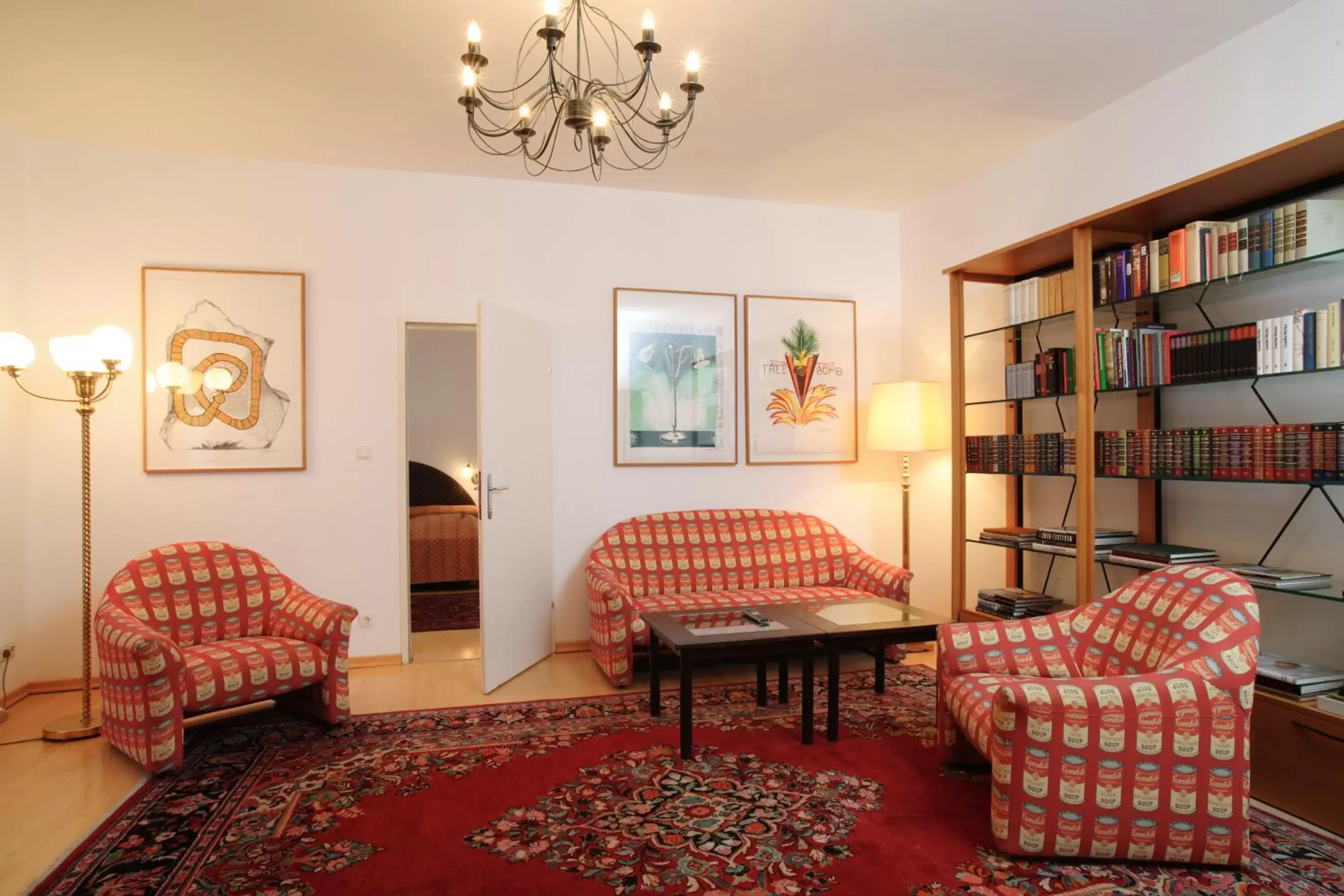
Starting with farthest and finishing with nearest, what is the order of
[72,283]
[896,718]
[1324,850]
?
[72,283], [896,718], [1324,850]

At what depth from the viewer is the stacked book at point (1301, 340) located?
259 cm

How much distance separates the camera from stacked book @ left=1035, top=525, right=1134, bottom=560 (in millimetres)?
3488

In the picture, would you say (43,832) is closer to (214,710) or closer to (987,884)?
(214,710)

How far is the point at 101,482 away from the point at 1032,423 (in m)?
5.23

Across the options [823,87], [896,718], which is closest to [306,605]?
[896,718]

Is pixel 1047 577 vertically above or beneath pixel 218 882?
above

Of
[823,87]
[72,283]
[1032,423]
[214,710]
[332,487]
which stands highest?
[823,87]

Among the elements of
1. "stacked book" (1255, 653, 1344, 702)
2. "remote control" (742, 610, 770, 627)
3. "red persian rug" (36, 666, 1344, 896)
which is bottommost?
"red persian rug" (36, 666, 1344, 896)

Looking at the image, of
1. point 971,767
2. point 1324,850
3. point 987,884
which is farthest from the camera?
point 971,767

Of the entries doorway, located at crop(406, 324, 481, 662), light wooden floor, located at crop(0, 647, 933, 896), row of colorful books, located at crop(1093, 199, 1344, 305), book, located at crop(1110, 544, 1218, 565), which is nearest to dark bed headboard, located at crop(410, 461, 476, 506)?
doorway, located at crop(406, 324, 481, 662)

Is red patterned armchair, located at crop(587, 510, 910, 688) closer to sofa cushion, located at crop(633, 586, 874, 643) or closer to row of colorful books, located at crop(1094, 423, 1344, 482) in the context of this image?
sofa cushion, located at crop(633, 586, 874, 643)

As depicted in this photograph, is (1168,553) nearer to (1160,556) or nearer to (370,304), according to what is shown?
(1160,556)

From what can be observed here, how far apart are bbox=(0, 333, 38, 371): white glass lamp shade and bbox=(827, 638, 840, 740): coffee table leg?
387cm

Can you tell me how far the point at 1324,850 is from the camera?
7.63 feet
